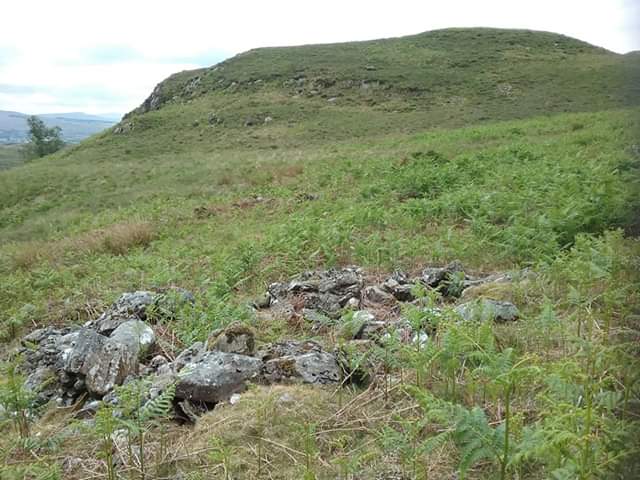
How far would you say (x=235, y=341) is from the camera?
388cm

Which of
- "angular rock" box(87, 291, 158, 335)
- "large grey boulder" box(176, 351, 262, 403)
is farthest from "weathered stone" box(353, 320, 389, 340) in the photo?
"angular rock" box(87, 291, 158, 335)

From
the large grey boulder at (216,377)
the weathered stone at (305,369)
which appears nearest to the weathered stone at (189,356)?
the large grey boulder at (216,377)

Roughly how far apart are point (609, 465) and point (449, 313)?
5.75ft

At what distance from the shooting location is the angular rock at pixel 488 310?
143 inches

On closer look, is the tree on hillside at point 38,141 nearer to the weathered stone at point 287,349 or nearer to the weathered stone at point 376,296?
the weathered stone at point 376,296

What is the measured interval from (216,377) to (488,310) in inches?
79.9

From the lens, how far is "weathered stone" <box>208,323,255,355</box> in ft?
12.6

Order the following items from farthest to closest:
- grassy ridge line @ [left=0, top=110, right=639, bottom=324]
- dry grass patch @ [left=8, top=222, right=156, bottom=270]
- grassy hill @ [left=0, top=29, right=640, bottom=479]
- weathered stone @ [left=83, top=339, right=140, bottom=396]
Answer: dry grass patch @ [left=8, top=222, right=156, bottom=270] → grassy ridge line @ [left=0, top=110, right=639, bottom=324] → weathered stone @ [left=83, top=339, right=140, bottom=396] → grassy hill @ [left=0, top=29, right=640, bottom=479]

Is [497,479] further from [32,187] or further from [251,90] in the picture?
[251,90]

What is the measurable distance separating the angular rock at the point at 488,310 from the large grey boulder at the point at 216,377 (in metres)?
1.59

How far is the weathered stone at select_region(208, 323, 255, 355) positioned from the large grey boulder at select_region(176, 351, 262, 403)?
0.26 m

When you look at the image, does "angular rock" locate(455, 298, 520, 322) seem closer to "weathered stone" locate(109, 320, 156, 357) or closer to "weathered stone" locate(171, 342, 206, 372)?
"weathered stone" locate(171, 342, 206, 372)

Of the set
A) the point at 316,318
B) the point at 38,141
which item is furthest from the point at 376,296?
the point at 38,141

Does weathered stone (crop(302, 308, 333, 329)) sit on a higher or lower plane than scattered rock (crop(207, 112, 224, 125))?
lower
